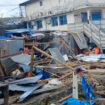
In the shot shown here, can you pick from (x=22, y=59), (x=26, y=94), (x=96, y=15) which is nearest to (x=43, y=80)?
(x=26, y=94)

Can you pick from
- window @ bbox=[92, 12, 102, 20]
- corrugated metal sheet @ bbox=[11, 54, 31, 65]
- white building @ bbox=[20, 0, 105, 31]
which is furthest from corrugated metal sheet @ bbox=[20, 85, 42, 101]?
window @ bbox=[92, 12, 102, 20]

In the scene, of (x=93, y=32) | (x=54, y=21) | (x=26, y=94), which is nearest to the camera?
(x=26, y=94)

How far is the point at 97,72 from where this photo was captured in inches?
432

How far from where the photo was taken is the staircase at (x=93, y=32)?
866 inches

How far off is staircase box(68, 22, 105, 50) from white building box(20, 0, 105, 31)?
110 inches

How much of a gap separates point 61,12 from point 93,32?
373 inches

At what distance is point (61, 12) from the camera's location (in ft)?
105

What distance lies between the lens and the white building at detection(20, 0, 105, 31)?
95.2 ft

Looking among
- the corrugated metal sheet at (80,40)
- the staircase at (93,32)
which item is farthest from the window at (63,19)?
the corrugated metal sheet at (80,40)

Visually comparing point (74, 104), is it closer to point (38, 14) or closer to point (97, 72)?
point (97, 72)

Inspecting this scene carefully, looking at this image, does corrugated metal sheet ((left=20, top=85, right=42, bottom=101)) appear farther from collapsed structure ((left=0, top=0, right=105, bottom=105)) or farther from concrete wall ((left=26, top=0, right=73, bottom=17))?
concrete wall ((left=26, top=0, right=73, bottom=17))

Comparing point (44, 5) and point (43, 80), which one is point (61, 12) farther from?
point (43, 80)

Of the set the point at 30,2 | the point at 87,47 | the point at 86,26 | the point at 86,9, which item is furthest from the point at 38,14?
the point at 87,47

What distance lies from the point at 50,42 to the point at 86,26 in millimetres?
5649
